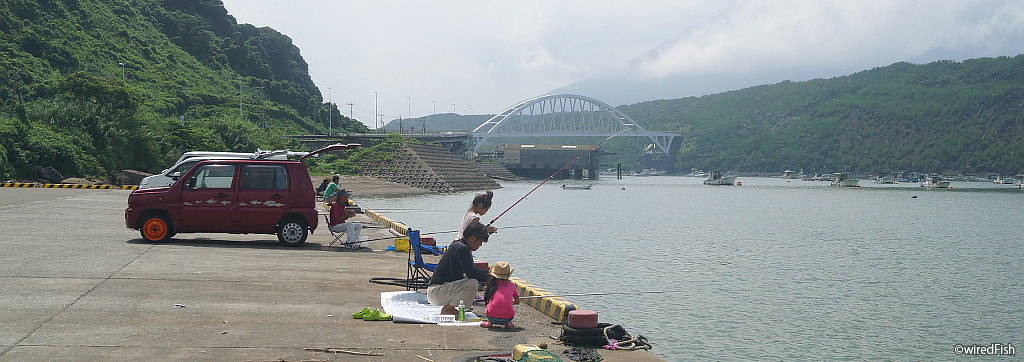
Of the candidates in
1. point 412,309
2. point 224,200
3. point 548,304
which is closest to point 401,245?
point 224,200

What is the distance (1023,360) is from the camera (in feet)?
45.6

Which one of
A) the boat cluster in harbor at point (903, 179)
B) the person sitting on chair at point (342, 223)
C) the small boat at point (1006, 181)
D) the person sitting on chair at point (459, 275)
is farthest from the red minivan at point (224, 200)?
the small boat at point (1006, 181)

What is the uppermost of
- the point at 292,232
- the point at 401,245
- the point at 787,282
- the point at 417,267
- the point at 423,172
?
the point at 423,172

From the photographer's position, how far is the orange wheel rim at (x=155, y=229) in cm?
1772

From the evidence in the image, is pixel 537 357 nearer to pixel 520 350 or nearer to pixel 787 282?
pixel 520 350

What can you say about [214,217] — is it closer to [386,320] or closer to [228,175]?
[228,175]

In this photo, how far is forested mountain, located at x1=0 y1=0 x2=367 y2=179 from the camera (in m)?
52.5

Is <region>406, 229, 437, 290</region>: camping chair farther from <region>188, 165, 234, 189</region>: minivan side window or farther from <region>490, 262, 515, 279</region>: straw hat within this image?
<region>188, 165, 234, 189</region>: minivan side window

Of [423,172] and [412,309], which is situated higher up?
[423,172]

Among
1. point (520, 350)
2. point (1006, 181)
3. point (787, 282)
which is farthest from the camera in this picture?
point (1006, 181)

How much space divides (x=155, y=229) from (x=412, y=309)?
9.17m

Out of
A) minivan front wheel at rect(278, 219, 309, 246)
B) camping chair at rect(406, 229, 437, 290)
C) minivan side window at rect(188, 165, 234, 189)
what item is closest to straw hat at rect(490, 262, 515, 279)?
camping chair at rect(406, 229, 437, 290)

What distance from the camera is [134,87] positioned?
76938mm

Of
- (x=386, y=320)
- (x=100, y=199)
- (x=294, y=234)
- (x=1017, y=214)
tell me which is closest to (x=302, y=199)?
(x=294, y=234)
